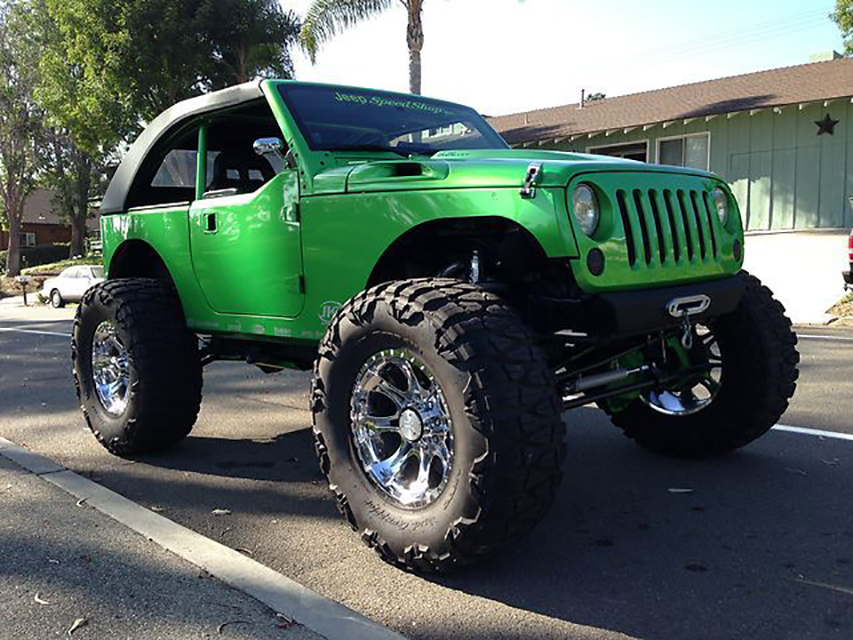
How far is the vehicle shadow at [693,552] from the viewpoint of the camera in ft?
8.78

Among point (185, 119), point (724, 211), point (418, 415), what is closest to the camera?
point (418, 415)

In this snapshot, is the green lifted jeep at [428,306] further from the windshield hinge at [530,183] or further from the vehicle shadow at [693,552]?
the vehicle shadow at [693,552]

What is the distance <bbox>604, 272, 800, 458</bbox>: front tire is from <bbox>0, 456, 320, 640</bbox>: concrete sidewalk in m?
2.60

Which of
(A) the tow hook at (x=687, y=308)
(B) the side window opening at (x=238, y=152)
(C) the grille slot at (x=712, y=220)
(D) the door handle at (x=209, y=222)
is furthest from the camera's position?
(B) the side window opening at (x=238, y=152)

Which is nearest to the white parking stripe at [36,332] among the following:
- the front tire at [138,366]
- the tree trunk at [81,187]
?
the front tire at [138,366]

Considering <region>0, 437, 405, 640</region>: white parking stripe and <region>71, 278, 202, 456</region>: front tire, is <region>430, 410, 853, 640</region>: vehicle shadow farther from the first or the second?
<region>71, 278, 202, 456</region>: front tire

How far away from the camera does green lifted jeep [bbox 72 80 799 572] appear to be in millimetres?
2859

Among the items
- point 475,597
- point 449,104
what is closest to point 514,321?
point 475,597

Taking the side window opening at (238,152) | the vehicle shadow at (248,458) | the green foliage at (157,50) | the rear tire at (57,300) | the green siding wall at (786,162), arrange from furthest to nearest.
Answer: the rear tire at (57,300) → the green foliage at (157,50) → the green siding wall at (786,162) → the side window opening at (238,152) → the vehicle shadow at (248,458)

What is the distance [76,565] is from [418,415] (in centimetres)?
152

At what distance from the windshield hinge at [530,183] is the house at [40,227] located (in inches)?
2435

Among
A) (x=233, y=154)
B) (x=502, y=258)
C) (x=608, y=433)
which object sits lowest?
(x=608, y=433)

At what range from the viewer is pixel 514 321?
2.90 meters

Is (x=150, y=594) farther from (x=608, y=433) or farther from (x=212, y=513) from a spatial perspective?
(x=608, y=433)
